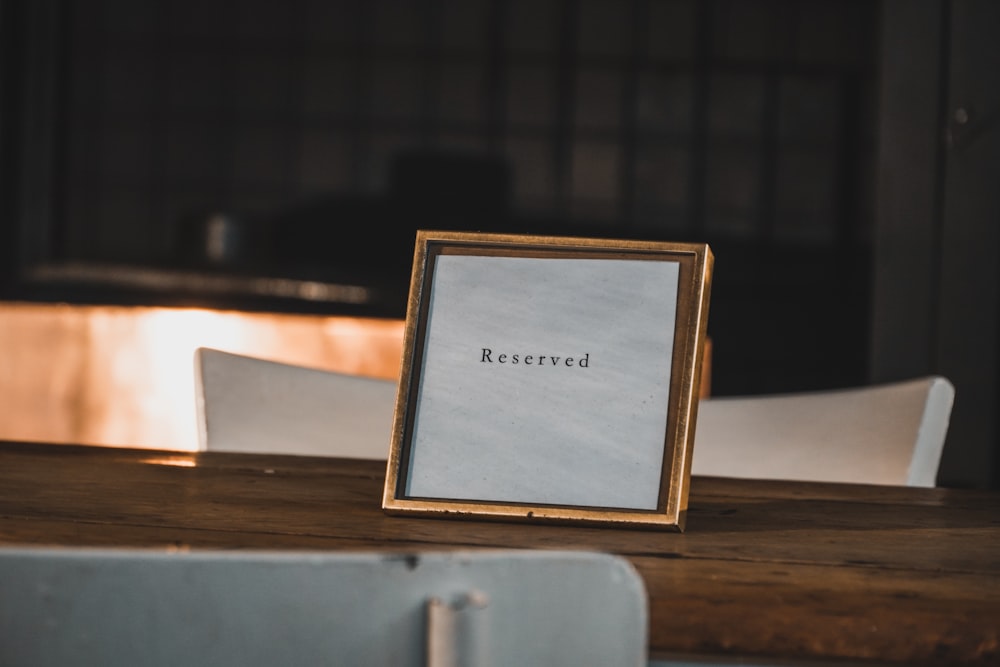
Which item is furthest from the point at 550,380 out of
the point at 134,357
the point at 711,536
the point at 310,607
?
the point at 134,357

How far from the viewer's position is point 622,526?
0.55 m

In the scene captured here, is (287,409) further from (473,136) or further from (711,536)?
(473,136)

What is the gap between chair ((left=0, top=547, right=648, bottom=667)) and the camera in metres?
0.30

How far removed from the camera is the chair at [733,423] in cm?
92

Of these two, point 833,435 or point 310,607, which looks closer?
point 310,607

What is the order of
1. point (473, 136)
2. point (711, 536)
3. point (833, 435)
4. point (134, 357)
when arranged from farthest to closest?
point (473, 136), point (134, 357), point (833, 435), point (711, 536)

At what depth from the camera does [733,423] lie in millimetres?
981

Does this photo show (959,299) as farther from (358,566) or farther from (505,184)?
(505,184)

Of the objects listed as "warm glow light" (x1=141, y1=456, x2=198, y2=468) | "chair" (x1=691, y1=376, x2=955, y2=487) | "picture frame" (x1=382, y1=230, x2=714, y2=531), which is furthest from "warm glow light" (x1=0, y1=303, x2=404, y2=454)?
"picture frame" (x1=382, y1=230, x2=714, y2=531)

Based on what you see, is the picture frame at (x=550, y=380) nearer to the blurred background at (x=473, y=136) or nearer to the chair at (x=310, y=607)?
the chair at (x=310, y=607)

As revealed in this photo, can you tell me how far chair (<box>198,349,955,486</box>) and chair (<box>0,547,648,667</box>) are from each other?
67cm

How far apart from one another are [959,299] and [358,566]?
92.3 inches

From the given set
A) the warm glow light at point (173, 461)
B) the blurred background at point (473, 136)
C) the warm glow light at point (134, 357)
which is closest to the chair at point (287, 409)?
the warm glow light at point (173, 461)

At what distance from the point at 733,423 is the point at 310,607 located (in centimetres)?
73
